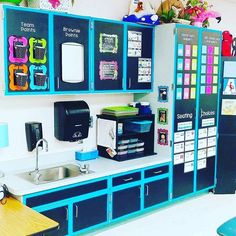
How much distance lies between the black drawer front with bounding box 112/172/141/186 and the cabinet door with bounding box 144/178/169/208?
0.19m

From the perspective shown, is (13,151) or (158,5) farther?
(158,5)

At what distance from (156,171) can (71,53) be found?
1.70 metres

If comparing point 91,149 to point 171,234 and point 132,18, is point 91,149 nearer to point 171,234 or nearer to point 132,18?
point 171,234

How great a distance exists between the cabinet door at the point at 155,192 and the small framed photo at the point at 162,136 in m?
0.46

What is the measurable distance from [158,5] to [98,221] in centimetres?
289

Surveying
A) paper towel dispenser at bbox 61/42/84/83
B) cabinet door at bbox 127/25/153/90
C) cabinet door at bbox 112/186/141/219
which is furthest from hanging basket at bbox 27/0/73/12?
cabinet door at bbox 112/186/141/219

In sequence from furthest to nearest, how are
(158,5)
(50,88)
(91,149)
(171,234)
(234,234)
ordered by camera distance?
1. (158,5)
2. (91,149)
3. (171,234)
4. (50,88)
5. (234,234)

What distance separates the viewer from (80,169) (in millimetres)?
3703

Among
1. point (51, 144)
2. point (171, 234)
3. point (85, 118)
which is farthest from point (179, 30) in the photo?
point (171, 234)

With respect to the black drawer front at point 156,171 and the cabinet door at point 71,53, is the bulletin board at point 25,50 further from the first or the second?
the black drawer front at point 156,171

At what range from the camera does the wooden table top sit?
2340 millimetres

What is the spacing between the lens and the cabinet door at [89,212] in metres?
3.47

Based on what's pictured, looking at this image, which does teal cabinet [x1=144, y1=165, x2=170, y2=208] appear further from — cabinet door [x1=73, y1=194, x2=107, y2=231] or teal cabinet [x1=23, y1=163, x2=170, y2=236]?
cabinet door [x1=73, y1=194, x2=107, y2=231]

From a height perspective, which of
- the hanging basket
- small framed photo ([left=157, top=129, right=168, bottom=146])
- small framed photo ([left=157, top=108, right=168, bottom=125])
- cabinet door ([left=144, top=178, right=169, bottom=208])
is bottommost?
cabinet door ([left=144, top=178, right=169, bottom=208])
